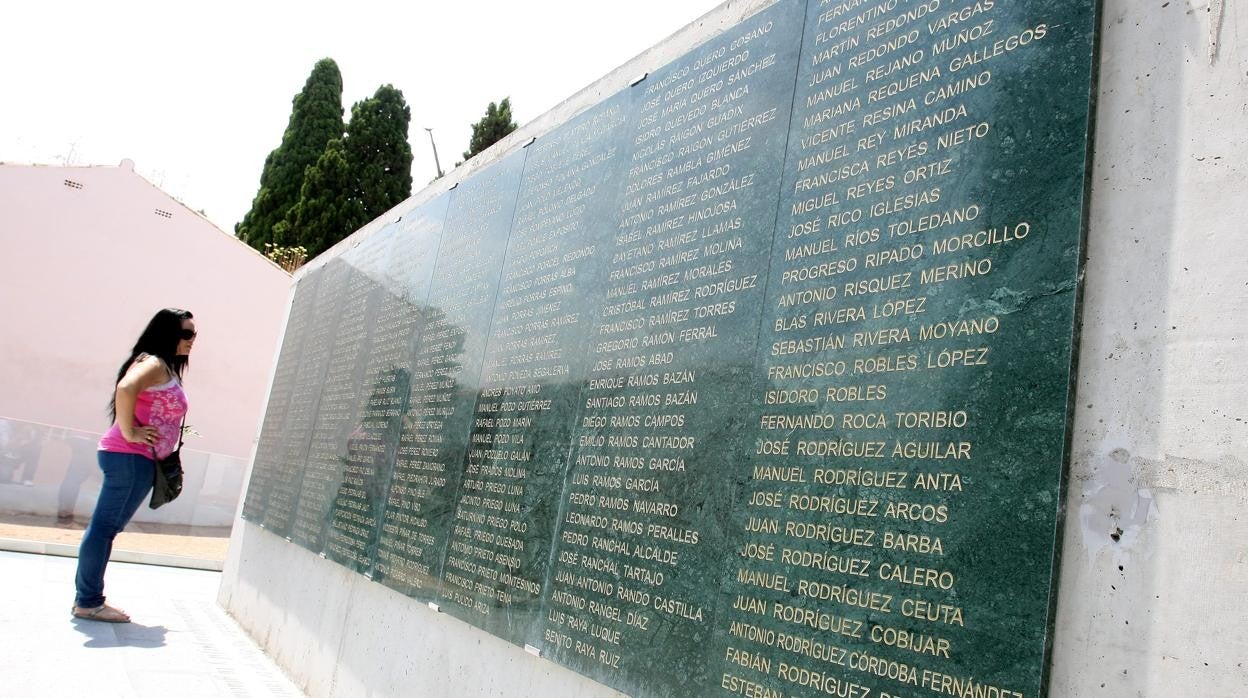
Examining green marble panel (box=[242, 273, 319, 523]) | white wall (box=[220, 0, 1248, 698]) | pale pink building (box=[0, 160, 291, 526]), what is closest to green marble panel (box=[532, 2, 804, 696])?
white wall (box=[220, 0, 1248, 698])

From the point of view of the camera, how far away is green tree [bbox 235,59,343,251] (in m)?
25.9

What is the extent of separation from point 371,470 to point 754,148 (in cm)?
282

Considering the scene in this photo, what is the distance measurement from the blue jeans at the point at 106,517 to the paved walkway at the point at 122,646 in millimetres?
186

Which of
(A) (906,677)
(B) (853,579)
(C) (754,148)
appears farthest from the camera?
(C) (754,148)

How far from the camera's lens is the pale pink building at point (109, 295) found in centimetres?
1349

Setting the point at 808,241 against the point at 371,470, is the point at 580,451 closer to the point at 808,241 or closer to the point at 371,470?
the point at 808,241

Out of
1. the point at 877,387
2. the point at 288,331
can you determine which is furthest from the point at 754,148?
the point at 288,331

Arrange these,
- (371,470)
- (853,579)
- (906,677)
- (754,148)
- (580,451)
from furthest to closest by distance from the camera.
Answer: (371,470)
(580,451)
(754,148)
(853,579)
(906,677)

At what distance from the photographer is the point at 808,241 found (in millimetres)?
2059

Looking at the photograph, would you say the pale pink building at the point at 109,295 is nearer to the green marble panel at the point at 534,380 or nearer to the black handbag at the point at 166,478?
the black handbag at the point at 166,478

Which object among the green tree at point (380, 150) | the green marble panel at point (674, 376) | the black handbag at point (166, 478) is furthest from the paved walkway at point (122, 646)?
the green tree at point (380, 150)

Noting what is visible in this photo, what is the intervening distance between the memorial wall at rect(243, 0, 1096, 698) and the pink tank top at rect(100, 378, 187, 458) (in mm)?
2313

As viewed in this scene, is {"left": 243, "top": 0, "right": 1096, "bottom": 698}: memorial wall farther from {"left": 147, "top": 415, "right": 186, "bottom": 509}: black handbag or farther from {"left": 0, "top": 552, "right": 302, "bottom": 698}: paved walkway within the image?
{"left": 147, "top": 415, "right": 186, "bottom": 509}: black handbag

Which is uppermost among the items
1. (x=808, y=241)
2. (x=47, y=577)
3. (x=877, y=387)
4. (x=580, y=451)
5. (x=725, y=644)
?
(x=808, y=241)
